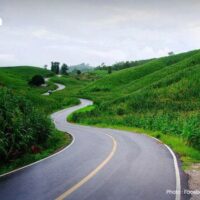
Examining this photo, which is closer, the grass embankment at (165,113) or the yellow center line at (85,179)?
the yellow center line at (85,179)

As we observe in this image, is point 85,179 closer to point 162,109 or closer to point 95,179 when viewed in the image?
point 95,179

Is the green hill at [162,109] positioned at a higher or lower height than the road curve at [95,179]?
lower

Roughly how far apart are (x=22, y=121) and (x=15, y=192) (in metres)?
8.41

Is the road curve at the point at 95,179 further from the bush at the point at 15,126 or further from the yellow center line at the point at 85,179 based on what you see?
the bush at the point at 15,126

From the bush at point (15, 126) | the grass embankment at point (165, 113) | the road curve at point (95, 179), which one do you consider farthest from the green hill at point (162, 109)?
the bush at point (15, 126)

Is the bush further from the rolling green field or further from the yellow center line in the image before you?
the yellow center line

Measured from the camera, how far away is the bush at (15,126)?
17172 mm

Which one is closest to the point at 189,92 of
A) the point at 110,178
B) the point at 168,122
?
the point at 168,122

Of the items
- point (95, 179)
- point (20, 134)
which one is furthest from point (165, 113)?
point (95, 179)

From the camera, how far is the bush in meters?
17.2

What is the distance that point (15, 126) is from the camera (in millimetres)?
18047

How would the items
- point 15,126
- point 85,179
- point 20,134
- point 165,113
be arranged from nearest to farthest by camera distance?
point 85,179
point 15,126
point 20,134
point 165,113

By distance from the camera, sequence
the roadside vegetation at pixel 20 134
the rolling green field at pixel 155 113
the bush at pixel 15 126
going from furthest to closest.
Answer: the rolling green field at pixel 155 113 < the bush at pixel 15 126 < the roadside vegetation at pixel 20 134

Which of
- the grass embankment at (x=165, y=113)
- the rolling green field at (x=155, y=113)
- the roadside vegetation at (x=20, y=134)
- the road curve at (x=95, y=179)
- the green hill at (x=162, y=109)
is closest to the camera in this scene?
the road curve at (x=95, y=179)
